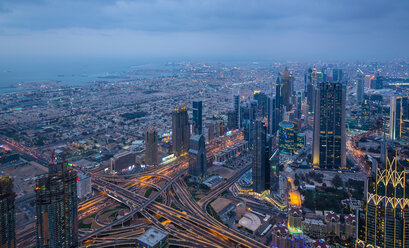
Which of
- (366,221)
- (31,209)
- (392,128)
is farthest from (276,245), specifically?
(392,128)

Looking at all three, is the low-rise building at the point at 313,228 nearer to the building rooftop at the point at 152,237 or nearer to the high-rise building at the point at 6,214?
the building rooftop at the point at 152,237

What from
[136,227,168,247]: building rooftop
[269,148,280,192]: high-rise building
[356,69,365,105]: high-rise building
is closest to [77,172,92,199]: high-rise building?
[136,227,168,247]: building rooftop

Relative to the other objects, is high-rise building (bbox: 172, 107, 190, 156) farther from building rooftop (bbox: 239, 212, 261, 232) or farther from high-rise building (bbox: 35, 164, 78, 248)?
high-rise building (bbox: 35, 164, 78, 248)

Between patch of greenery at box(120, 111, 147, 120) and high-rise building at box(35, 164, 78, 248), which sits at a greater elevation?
patch of greenery at box(120, 111, 147, 120)

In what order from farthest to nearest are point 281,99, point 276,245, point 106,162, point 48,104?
1. point 48,104
2. point 281,99
3. point 106,162
4. point 276,245

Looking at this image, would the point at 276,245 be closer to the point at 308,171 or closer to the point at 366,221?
the point at 366,221

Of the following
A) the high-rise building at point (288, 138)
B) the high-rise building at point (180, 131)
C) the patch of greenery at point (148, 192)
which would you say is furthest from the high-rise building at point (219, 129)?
the patch of greenery at point (148, 192)
